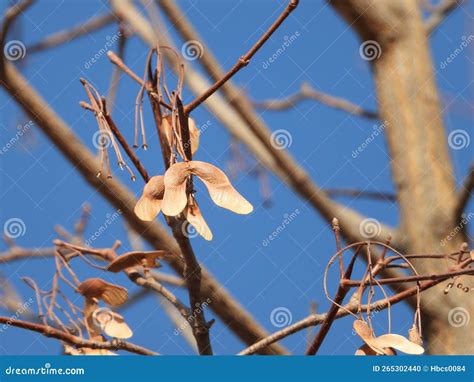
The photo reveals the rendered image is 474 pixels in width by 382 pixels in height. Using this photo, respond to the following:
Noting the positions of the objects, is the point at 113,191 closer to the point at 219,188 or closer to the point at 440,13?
the point at 219,188

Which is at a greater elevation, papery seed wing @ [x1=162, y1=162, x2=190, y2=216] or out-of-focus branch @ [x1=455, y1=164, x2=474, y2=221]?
out-of-focus branch @ [x1=455, y1=164, x2=474, y2=221]

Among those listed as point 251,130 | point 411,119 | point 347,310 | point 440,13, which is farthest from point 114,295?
point 440,13

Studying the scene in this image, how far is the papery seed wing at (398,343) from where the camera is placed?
1.00 meters

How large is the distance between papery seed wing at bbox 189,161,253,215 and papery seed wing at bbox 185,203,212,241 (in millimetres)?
29

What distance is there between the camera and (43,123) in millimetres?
1689

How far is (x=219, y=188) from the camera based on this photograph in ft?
3.54

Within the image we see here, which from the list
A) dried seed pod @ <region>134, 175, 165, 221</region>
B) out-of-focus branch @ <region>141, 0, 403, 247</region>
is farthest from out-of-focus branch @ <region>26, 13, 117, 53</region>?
dried seed pod @ <region>134, 175, 165, 221</region>

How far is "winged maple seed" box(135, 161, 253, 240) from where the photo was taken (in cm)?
106

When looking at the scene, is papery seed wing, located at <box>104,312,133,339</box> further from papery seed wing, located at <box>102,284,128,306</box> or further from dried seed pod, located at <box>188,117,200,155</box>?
dried seed pod, located at <box>188,117,200,155</box>

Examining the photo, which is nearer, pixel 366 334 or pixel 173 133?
pixel 366 334

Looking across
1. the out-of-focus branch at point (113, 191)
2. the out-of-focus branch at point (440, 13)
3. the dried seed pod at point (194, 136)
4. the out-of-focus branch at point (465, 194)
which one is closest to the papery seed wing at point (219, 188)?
the dried seed pod at point (194, 136)

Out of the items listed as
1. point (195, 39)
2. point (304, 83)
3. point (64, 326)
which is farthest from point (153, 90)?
point (304, 83)

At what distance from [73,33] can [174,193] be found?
1171 millimetres

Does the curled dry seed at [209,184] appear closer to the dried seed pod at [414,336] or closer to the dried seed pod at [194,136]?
the dried seed pod at [194,136]
